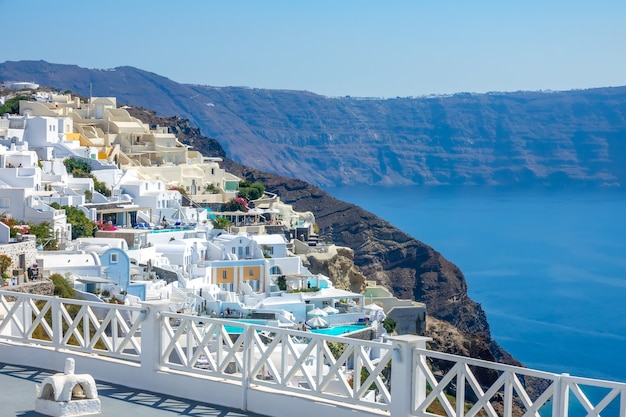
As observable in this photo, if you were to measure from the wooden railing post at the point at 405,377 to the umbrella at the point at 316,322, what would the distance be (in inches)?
638

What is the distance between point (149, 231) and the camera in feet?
85.3

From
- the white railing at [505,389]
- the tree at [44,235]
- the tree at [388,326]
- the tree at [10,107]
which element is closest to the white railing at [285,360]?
the white railing at [505,389]

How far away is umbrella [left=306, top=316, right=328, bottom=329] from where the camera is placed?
21312mm

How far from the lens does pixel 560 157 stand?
181625 mm

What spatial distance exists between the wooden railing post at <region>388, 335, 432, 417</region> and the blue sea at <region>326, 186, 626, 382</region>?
37803mm

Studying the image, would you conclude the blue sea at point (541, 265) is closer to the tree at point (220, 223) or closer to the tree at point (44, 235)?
the tree at point (220, 223)

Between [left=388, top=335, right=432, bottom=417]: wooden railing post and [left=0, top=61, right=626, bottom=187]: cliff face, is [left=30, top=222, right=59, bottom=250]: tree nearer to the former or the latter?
[left=388, top=335, right=432, bottom=417]: wooden railing post

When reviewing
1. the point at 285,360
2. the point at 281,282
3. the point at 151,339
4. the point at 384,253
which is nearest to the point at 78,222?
the point at 281,282

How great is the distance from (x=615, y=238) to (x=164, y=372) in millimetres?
92602

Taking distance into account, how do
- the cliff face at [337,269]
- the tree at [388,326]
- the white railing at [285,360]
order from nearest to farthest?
the white railing at [285,360] < the tree at [388,326] < the cliff face at [337,269]

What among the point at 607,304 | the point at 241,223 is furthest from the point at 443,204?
the point at 241,223

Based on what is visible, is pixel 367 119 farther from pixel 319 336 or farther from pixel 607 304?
pixel 319 336

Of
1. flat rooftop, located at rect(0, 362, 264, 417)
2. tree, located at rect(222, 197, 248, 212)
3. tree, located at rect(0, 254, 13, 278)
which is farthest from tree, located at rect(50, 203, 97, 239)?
flat rooftop, located at rect(0, 362, 264, 417)

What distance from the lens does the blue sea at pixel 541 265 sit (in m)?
48.9
